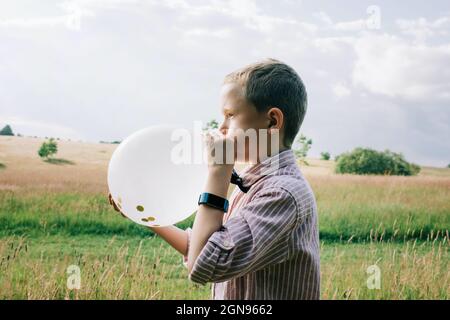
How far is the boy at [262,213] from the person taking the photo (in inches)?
35.6

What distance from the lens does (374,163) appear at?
3.00 meters

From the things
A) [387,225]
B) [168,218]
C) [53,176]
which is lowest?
[387,225]

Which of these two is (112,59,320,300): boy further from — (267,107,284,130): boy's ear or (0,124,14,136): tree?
(0,124,14,136): tree

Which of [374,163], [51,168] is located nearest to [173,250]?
[51,168]

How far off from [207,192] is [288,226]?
0.51 feet

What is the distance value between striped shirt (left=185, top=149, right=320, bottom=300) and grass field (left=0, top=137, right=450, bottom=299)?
1.29 metres

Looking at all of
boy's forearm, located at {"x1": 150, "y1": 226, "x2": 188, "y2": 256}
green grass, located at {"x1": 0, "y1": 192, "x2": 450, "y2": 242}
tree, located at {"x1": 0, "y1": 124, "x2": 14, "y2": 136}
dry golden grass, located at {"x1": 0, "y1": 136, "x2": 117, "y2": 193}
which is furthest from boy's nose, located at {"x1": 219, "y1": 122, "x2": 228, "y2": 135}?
tree, located at {"x1": 0, "y1": 124, "x2": 14, "y2": 136}

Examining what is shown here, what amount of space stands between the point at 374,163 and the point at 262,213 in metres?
2.22

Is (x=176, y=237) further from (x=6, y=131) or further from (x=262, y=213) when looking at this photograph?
(x=6, y=131)

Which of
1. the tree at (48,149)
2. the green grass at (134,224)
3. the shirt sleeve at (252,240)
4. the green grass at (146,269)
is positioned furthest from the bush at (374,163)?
the shirt sleeve at (252,240)
